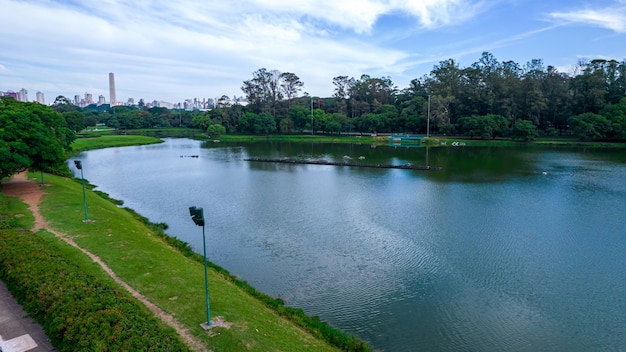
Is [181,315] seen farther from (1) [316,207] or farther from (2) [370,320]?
(1) [316,207]

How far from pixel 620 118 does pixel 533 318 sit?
69.0m

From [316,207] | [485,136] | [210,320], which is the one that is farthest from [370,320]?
[485,136]

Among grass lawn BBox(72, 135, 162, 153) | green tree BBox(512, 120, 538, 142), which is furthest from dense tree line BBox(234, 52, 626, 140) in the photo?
grass lawn BBox(72, 135, 162, 153)

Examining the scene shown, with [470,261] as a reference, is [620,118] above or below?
above

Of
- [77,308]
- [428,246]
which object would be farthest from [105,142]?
[77,308]

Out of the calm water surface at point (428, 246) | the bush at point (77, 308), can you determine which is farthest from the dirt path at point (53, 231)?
the calm water surface at point (428, 246)

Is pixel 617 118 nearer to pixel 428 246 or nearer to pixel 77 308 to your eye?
pixel 428 246

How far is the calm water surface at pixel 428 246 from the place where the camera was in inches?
519

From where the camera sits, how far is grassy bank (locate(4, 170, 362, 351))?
10.5 m

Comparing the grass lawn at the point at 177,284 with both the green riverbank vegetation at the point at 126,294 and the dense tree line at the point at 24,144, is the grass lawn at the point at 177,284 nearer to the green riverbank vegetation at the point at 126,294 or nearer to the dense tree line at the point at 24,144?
the green riverbank vegetation at the point at 126,294

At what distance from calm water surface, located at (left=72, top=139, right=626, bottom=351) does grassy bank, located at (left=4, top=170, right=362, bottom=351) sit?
6.64 ft

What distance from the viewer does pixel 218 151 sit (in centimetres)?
6862

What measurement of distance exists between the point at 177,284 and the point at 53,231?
8.47 meters

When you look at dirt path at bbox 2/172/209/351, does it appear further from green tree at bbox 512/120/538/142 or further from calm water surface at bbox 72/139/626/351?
green tree at bbox 512/120/538/142
